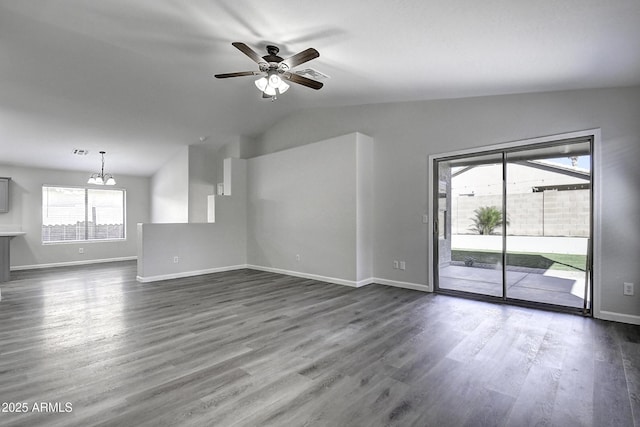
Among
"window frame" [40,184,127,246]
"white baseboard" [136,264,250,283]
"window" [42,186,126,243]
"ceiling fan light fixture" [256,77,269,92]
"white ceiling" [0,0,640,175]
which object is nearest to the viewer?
"white ceiling" [0,0,640,175]

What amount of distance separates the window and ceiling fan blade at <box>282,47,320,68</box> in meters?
8.24

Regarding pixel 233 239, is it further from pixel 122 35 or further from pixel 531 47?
pixel 531 47

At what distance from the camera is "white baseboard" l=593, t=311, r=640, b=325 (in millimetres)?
3532

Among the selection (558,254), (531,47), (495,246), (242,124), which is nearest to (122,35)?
(242,124)

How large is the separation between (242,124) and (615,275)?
6794mm

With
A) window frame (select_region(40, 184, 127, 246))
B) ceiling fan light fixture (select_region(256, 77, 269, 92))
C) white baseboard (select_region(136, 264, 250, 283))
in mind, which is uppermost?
ceiling fan light fixture (select_region(256, 77, 269, 92))

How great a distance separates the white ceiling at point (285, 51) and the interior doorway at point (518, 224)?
1000 millimetres

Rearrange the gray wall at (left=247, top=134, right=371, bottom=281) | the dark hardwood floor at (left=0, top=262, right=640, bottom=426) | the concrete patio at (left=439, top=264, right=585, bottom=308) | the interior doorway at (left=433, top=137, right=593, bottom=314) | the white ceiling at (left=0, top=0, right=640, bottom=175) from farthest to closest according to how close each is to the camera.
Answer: the gray wall at (left=247, top=134, right=371, bottom=281) → the concrete patio at (left=439, top=264, right=585, bottom=308) → the interior doorway at (left=433, top=137, right=593, bottom=314) → the white ceiling at (left=0, top=0, right=640, bottom=175) → the dark hardwood floor at (left=0, top=262, right=640, bottom=426)

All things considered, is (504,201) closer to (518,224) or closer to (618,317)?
(518,224)

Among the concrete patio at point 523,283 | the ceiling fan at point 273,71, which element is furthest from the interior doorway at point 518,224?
the ceiling fan at point 273,71

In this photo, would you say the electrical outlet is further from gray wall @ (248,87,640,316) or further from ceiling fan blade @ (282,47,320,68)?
ceiling fan blade @ (282,47,320,68)

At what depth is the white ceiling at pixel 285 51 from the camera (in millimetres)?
2584

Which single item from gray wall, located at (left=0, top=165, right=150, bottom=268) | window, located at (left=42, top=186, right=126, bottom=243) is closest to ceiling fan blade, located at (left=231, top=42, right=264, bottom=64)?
gray wall, located at (left=0, top=165, right=150, bottom=268)

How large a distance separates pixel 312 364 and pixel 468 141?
3923 millimetres
